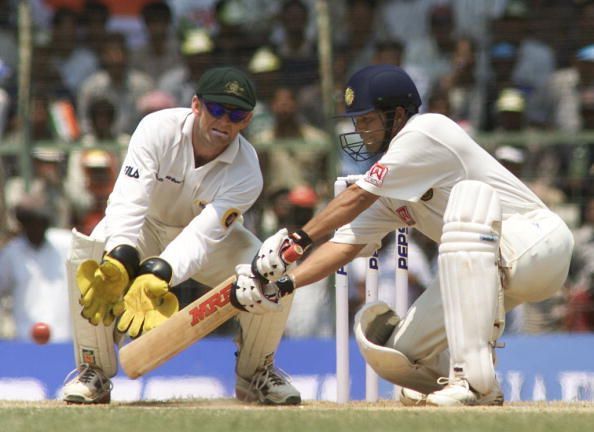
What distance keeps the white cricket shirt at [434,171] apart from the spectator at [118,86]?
4220mm

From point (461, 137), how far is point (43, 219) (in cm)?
394

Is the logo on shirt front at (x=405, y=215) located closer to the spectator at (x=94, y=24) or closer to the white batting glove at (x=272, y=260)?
the white batting glove at (x=272, y=260)

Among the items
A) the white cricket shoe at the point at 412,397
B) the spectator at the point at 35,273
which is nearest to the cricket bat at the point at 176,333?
the white cricket shoe at the point at 412,397

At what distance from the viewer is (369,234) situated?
6.21 m

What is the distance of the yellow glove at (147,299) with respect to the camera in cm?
563

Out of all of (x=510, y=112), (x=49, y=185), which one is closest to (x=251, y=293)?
(x=49, y=185)

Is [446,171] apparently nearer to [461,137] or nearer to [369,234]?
[461,137]

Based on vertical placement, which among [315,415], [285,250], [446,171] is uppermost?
[446,171]

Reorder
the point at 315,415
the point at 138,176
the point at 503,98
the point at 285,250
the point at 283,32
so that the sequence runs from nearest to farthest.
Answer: the point at 315,415 < the point at 285,250 < the point at 138,176 < the point at 503,98 < the point at 283,32

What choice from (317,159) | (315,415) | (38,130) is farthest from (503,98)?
(315,415)

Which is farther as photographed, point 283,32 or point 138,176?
point 283,32

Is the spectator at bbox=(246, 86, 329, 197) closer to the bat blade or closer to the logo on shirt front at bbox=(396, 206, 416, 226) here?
the logo on shirt front at bbox=(396, 206, 416, 226)

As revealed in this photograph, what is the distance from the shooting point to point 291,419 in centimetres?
469

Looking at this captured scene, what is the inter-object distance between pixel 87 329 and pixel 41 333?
79.8 inches
